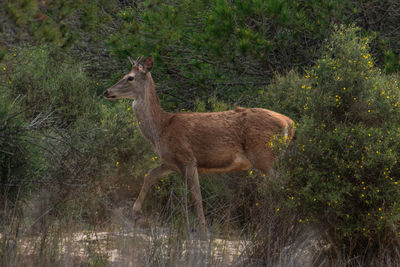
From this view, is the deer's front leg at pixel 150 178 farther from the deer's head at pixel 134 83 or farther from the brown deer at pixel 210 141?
the deer's head at pixel 134 83

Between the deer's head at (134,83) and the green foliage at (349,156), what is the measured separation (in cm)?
299

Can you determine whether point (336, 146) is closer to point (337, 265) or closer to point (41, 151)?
point (337, 265)

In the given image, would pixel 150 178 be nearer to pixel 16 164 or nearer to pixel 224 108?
pixel 16 164

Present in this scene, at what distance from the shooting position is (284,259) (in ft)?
20.6

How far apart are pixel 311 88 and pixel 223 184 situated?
301 centimetres

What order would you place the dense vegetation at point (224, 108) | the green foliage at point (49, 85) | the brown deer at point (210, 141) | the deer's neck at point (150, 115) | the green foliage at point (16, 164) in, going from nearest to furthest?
1. the dense vegetation at point (224, 108)
2. the green foliage at point (16, 164)
3. the brown deer at point (210, 141)
4. the deer's neck at point (150, 115)
5. the green foliage at point (49, 85)

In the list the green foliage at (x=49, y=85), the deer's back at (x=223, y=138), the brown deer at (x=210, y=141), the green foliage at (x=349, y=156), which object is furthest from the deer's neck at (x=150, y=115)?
the green foliage at (x=349, y=156)

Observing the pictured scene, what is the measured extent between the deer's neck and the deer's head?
0.08 meters

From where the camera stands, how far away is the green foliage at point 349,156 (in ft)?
22.2

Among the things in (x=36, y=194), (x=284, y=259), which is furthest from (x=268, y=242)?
(x=36, y=194)

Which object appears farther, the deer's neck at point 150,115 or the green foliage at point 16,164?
the deer's neck at point 150,115

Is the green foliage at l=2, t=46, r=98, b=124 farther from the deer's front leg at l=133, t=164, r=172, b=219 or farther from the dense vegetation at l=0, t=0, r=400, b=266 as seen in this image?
the deer's front leg at l=133, t=164, r=172, b=219

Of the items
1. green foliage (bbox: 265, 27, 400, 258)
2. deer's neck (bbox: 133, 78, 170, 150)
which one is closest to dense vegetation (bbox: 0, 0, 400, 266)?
green foliage (bbox: 265, 27, 400, 258)

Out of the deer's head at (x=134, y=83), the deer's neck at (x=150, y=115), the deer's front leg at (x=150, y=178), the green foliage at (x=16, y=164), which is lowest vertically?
the deer's front leg at (x=150, y=178)
